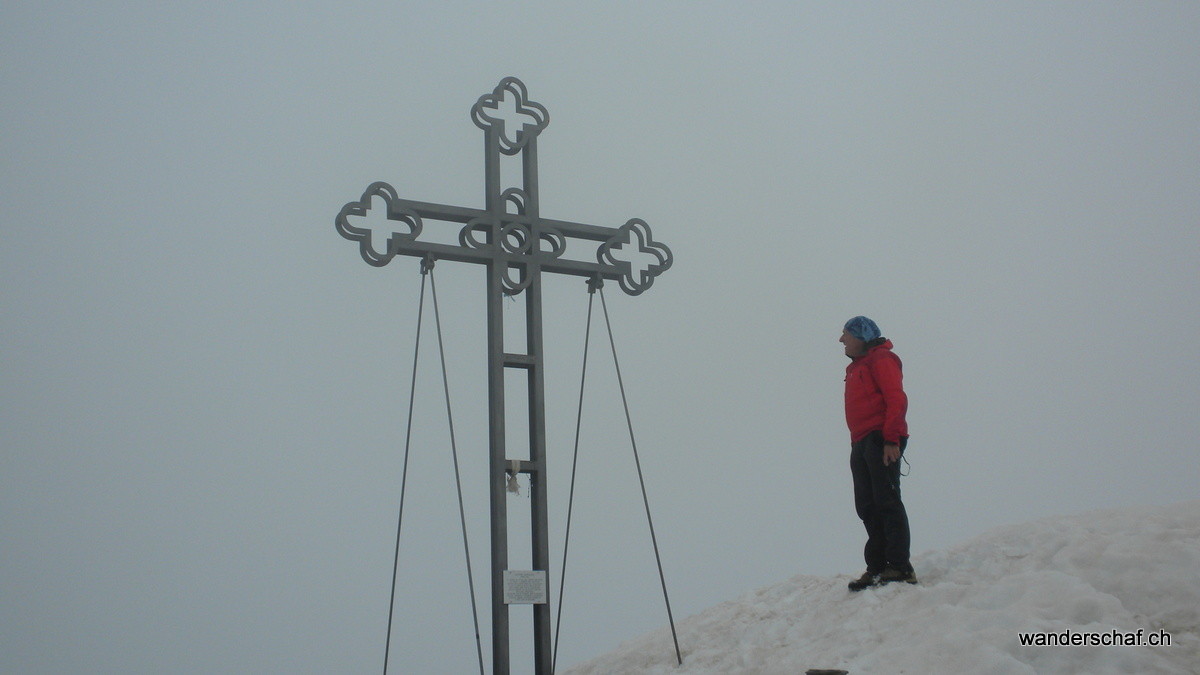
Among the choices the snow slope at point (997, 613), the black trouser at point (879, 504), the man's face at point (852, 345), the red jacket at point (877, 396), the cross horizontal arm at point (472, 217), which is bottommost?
the snow slope at point (997, 613)

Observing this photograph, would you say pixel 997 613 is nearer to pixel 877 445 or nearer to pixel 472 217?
pixel 877 445

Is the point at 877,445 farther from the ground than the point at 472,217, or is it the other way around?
the point at 472,217

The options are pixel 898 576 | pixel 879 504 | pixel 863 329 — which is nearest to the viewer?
pixel 898 576

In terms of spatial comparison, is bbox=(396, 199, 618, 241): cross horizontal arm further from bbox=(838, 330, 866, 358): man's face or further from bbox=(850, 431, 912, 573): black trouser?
bbox=(850, 431, 912, 573): black trouser

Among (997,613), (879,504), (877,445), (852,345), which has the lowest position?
(997,613)

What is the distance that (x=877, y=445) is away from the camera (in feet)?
21.3

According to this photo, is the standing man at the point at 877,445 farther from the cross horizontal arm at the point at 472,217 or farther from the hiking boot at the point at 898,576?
the cross horizontal arm at the point at 472,217

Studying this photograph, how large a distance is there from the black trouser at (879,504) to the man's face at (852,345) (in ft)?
1.71

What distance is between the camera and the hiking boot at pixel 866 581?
6.42 meters

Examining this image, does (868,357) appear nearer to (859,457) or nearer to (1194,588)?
(859,457)

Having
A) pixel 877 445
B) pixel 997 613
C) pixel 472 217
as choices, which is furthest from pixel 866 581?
pixel 472 217

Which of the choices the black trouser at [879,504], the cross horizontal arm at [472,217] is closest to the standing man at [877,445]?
the black trouser at [879,504]

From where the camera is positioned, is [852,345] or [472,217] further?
[472,217]

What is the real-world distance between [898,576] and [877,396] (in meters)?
Result: 1.03
